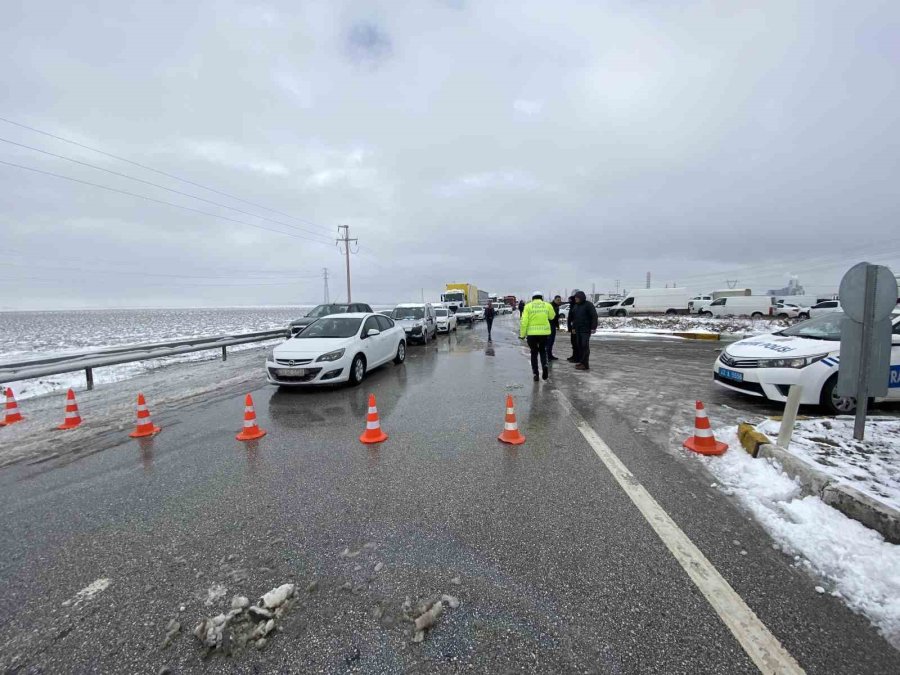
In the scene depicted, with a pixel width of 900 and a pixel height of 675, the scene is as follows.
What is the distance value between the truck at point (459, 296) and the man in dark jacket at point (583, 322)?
943 inches

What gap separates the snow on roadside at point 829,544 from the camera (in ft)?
6.94

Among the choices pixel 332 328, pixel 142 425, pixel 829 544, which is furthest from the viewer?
pixel 332 328

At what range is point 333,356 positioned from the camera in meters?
7.82

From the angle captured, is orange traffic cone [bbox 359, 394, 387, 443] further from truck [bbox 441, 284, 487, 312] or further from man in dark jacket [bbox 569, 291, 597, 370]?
truck [bbox 441, 284, 487, 312]

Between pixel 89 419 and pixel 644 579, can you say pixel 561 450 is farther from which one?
pixel 89 419

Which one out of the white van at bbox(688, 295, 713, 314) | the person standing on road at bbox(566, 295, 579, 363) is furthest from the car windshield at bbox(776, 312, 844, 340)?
the white van at bbox(688, 295, 713, 314)

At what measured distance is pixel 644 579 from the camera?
2346 mm

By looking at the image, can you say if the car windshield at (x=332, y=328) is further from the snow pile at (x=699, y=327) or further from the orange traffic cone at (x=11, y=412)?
the snow pile at (x=699, y=327)

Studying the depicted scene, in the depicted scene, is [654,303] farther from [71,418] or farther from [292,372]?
[71,418]

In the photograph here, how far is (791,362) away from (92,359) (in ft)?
45.9

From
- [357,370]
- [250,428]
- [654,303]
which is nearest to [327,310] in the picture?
[357,370]

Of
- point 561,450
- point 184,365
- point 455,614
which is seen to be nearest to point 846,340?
point 561,450

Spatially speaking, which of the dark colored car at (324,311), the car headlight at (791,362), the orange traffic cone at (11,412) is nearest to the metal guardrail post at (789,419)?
the car headlight at (791,362)

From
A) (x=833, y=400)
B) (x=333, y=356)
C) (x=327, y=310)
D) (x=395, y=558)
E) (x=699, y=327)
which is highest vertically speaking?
(x=327, y=310)
